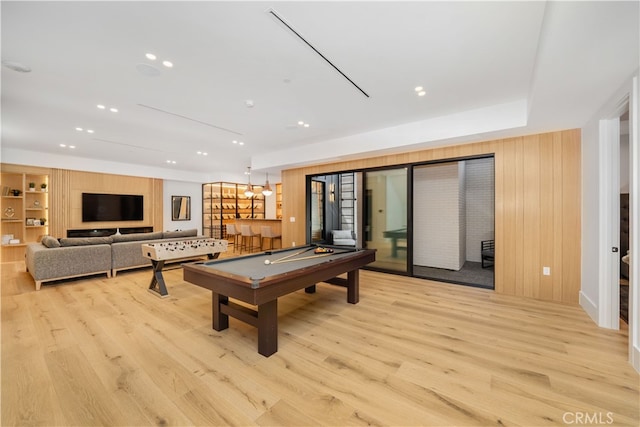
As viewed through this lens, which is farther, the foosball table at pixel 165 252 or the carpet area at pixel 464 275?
the carpet area at pixel 464 275

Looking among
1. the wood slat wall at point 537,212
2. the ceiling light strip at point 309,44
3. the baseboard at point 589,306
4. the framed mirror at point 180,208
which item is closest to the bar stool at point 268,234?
the framed mirror at point 180,208

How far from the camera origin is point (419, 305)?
3.73m

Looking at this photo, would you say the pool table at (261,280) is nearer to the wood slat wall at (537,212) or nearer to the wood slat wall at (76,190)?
the wood slat wall at (537,212)

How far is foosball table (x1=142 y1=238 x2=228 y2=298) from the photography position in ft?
13.9

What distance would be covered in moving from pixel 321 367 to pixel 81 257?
5197 mm

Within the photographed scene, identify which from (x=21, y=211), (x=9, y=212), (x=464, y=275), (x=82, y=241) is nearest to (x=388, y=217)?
(x=464, y=275)

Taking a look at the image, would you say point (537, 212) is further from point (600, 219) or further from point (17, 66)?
point (17, 66)

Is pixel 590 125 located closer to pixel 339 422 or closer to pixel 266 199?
pixel 339 422

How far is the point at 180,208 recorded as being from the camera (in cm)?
1034

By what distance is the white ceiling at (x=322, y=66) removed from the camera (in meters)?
2.03

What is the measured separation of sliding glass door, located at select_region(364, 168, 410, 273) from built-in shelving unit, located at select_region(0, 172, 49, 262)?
29.1ft

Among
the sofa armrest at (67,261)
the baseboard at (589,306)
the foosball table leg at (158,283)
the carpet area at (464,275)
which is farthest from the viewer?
the carpet area at (464,275)

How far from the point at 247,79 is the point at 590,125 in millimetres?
4401

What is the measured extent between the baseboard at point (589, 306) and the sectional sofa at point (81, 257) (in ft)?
24.6
